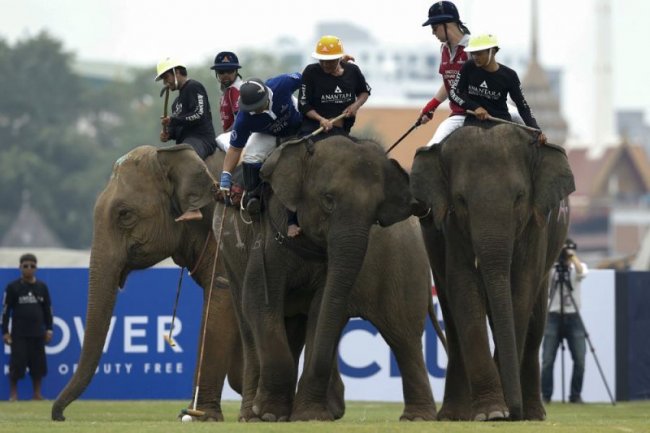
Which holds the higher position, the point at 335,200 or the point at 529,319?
the point at 335,200

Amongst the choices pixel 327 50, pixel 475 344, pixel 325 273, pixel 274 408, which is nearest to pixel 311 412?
pixel 274 408

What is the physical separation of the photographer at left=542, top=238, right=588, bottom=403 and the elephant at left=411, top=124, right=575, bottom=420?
9364mm

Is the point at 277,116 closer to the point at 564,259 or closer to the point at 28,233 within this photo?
the point at 564,259

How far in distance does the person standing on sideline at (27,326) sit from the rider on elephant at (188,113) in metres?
6.87

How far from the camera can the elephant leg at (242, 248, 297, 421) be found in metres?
18.4

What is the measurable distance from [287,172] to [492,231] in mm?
2012

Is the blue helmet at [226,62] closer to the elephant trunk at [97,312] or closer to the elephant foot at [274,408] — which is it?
the elephant trunk at [97,312]

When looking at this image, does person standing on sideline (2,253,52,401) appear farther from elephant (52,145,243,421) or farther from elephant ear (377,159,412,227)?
elephant ear (377,159,412,227)

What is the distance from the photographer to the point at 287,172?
18203mm

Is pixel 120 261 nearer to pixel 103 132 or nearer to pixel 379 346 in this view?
pixel 379 346

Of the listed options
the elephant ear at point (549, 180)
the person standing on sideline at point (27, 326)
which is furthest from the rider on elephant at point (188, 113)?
the person standing on sideline at point (27, 326)

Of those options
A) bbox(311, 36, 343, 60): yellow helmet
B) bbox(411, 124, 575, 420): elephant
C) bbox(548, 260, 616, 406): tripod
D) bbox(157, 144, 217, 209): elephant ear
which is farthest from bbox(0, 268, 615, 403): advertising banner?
bbox(311, 36, 343, 60): yellow helmet

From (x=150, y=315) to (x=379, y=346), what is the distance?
10.8ft

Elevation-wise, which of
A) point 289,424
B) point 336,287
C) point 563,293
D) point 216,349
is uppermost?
point 336,287
